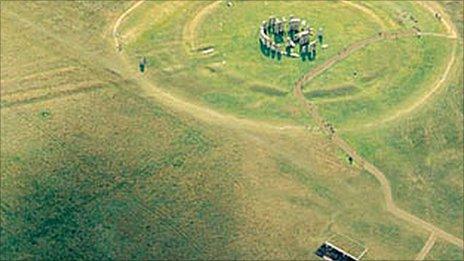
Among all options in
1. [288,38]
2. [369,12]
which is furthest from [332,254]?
[369,12]

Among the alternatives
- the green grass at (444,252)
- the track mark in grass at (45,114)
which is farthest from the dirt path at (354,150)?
the track mark in grass at (45,114)

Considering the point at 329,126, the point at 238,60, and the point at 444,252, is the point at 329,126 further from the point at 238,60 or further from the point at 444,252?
the point at 444,252

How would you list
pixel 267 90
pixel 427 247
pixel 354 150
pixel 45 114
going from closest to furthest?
pixel 427 247
pixel 45 114
pixel 354 150
pixel 267 90

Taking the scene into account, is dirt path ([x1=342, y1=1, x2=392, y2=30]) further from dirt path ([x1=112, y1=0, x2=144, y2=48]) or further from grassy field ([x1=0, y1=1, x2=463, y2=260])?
dirt path ([x1=112, y1=0, x2=144, y2=48])

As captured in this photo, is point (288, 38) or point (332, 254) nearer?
point (332, 254)

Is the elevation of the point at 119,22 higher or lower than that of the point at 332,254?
higher

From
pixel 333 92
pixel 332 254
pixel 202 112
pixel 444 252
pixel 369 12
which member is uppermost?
pixel 369 12

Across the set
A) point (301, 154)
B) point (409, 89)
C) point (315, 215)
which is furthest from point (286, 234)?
point (409, 89)

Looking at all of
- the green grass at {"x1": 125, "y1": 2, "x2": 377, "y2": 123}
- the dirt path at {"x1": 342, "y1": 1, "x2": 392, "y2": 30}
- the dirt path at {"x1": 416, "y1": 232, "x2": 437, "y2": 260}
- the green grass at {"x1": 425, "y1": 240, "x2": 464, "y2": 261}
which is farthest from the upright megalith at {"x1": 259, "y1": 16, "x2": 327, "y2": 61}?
the green grass at {"x1": 425, "y1": 240, "x2": 464, "y2": 261}
